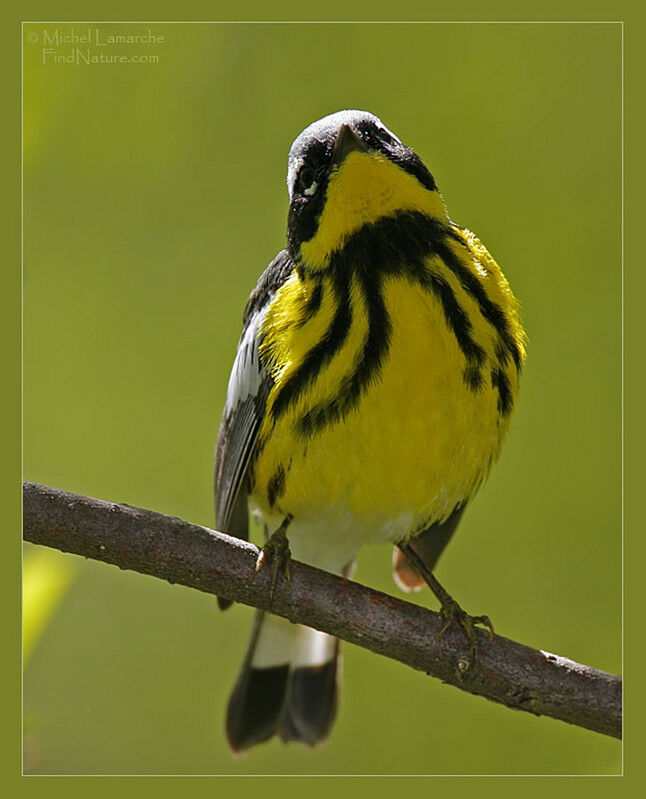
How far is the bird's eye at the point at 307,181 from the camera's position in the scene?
2.86 metres

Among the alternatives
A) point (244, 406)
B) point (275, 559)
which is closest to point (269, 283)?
point (244, 406)

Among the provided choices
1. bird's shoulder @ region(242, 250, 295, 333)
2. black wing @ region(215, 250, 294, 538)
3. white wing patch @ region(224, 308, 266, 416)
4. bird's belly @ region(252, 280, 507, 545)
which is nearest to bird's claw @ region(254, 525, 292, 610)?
bird's belly @ region(252, 280, 507, 545)

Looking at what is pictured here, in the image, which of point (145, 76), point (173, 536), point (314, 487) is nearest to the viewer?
point (173, 536)

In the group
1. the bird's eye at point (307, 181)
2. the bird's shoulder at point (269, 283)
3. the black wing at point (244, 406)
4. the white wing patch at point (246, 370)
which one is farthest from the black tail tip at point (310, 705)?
the bird's eye at point (307, 181)

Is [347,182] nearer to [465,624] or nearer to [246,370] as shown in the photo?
[246,370]

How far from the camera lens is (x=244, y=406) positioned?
10.1 ft

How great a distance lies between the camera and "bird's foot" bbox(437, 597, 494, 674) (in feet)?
9.39

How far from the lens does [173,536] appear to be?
267 cm

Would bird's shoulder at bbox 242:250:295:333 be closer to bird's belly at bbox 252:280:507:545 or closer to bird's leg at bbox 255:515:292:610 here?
bird's belly at bbox 252:280:507:545

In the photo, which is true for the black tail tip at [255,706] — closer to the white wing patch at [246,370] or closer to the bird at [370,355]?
the bird at [370,355]

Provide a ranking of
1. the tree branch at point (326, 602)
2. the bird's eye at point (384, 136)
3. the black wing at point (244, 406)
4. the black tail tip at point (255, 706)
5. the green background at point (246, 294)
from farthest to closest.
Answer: the black tail tip at point (255, 706) → the green background at point (246, 294) → the black wing at point (244, 406) → the bird's eye at point (384, 136) → the tree branch at point (326, 602)

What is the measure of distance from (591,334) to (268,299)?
108 centimetres

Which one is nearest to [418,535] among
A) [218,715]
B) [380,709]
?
[380,709]

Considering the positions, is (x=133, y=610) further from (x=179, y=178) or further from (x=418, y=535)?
(x=179, y=178)
